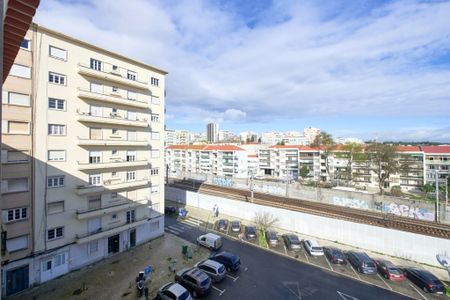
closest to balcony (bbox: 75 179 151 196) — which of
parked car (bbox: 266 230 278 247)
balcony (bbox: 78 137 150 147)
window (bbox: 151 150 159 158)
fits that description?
window (bbox: 151 150 159 158)

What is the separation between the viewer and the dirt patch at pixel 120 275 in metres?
21.5

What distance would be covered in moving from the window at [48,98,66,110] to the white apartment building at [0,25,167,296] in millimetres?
84

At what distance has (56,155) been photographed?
23891 millimetres

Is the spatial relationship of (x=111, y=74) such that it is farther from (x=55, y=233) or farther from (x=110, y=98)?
(x=55, y=233)

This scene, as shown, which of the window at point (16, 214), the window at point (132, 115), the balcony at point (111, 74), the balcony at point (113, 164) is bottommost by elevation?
the window at point (16, 214)

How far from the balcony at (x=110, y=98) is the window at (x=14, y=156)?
718cm

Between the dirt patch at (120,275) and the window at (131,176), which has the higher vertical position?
the window at (131,176)

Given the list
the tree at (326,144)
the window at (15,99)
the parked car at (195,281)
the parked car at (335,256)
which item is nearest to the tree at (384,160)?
the tree at (326,144)

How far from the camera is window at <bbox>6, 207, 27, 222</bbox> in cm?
2120

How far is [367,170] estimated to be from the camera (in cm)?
7250

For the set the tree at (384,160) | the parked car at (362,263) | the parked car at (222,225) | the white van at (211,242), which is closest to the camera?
the parked car at (362,263)

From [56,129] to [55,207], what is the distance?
7206 millimetres

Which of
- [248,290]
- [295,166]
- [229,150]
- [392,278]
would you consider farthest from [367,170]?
[248,290]

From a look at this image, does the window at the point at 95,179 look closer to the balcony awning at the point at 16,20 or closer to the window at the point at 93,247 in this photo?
the window at the point at 93,247
